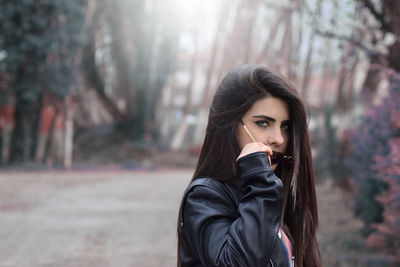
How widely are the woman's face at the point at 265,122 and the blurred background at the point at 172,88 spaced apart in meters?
1.88

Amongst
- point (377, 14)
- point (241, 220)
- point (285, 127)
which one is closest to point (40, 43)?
point (377, 14)

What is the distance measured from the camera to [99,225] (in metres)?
7.32

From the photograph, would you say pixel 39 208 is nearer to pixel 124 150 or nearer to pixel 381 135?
pixel 381 135

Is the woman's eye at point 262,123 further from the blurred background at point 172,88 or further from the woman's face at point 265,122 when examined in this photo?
the blurred background at point 172,88

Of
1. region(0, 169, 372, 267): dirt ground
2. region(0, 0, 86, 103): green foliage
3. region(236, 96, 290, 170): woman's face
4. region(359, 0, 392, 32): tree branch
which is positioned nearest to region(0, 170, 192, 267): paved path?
region(0, 169, 372, 267): dirt ground

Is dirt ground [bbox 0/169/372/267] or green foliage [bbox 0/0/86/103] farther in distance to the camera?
green foliage [bbox 0/0/86/103]

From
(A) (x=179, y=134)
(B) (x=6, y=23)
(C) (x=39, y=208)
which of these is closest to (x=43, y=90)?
(B) (x=6, y=23)

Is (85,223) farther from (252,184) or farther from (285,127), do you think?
(252,184)

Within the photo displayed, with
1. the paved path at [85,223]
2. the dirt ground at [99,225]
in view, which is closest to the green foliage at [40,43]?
the paved path at [85,223]

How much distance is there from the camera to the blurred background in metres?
5.62

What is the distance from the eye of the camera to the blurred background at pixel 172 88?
18.4 feet

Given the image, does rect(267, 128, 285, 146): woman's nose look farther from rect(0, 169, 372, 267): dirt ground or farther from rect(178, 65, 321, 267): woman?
rect(0, 169, 372, 267): dirt ground

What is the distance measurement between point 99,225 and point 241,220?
6.22 metres

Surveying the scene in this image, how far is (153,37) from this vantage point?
20672 millimetres
